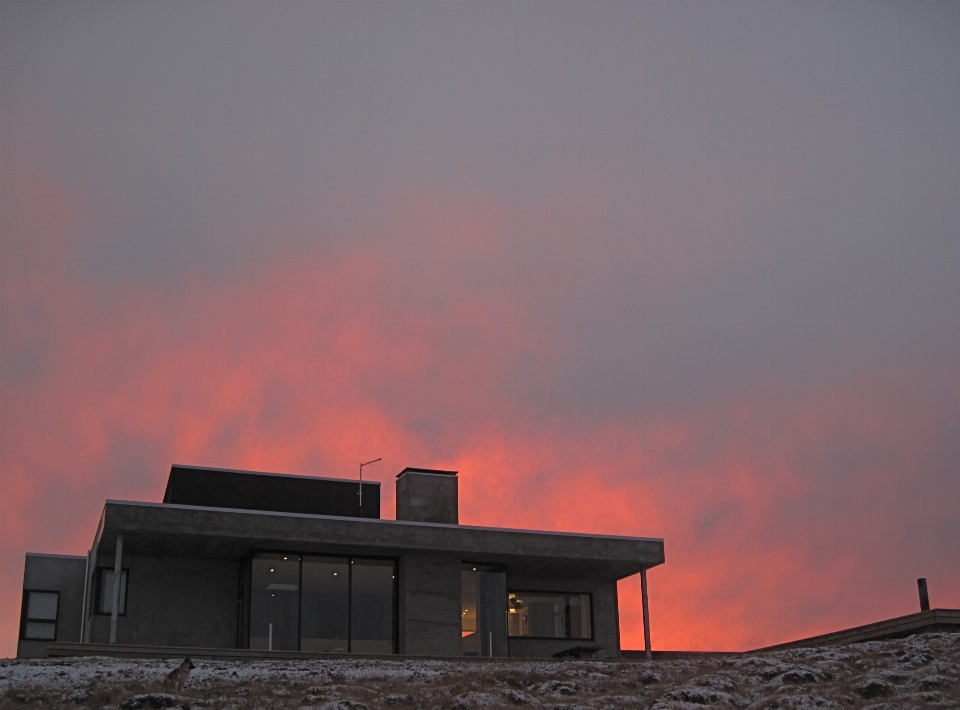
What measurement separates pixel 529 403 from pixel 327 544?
1112 cm

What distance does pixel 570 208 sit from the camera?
3725 centimetres

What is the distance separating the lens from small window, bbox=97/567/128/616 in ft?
96.5

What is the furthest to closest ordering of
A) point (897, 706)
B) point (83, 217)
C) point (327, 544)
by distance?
point (83, 217) < point (327, 544) < point (897, 706)

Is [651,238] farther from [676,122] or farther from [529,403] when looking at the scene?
[529,403]

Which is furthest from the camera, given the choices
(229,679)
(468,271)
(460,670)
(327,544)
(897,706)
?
(468,271)

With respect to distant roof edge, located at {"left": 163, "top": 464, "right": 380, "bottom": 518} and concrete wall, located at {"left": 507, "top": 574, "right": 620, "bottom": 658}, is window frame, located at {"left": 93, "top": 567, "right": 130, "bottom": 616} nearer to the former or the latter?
distant roof edge, located at {"left": 163, "top": 464, "right": 380, "bottom": 518}

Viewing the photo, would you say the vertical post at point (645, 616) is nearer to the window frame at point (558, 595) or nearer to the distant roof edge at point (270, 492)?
the window frame at point (558, 595)

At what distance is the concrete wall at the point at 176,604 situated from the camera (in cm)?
2939

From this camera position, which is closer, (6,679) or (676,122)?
(6,679)

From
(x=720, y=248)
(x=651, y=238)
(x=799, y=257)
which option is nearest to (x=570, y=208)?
(x=651, y=238)

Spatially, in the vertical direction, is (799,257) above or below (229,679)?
above

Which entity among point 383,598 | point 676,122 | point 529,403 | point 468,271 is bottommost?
point 383,598

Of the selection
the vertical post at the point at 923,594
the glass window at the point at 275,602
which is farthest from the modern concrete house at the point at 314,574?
the vertical post at the point at 923,594

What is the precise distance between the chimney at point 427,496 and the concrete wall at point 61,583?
1034 cm
